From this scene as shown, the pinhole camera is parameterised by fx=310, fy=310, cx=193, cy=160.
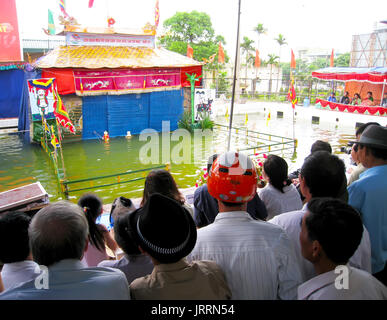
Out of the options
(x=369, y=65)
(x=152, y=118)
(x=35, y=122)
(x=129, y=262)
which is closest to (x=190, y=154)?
(x=152, y=118)

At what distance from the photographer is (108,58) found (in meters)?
14.2

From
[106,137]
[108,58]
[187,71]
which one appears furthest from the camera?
[187,71]

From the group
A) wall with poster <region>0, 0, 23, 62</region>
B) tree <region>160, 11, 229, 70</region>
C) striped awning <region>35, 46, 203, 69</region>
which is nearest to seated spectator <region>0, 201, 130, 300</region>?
striped awning <region>35, 46, 203, 69</region>

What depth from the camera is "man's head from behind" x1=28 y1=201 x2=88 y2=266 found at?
56.4 inches

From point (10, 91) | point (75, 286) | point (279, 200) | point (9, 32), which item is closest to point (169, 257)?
point (75, 286)

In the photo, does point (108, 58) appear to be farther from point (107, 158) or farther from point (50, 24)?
point (107, 158)

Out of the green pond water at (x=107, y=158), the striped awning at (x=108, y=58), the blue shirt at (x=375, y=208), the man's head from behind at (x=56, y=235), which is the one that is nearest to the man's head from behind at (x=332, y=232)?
the blue shirt at (x=375, y=208)

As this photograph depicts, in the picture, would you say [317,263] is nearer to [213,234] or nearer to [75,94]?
[213,234]

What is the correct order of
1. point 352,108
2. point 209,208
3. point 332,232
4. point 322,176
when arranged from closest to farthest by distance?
point 332,232 < point 322,176 < point 209,208 < point 352,108

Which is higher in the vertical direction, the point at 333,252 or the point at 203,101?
the point at 333,252

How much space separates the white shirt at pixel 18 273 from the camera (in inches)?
70.7

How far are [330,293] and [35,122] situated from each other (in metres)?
13.6

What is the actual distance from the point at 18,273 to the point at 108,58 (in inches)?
544

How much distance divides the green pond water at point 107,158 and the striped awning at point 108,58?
3330mm
